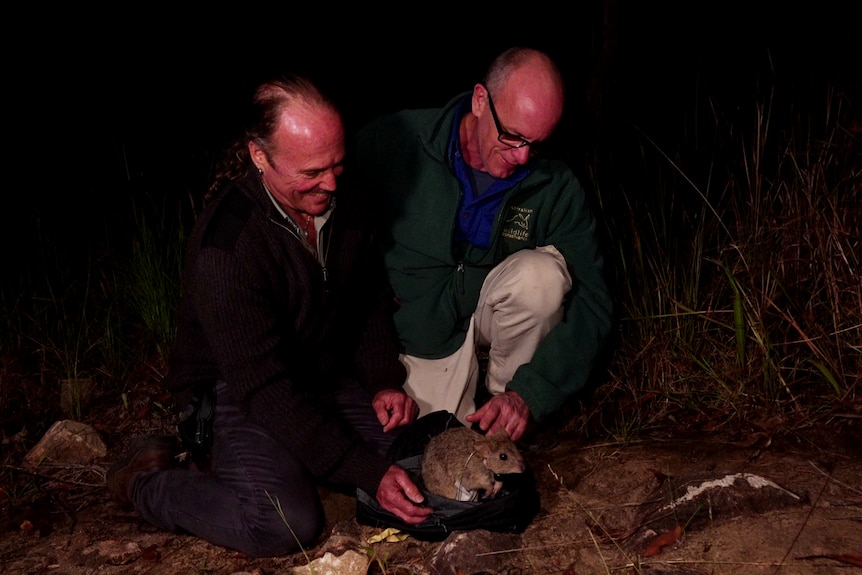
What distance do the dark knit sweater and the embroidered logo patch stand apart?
751mm

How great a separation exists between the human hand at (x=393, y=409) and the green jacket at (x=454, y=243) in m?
0.46

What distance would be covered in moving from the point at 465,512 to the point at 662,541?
0.77 metres

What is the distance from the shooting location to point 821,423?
145 inches

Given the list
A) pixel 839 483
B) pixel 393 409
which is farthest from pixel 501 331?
pixel 839 483

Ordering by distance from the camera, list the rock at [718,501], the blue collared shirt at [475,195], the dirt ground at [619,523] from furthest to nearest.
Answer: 1. the blue collared shirt at [475,195]
2. the rock at [718,501]
3. the dirt ground at [619,523]

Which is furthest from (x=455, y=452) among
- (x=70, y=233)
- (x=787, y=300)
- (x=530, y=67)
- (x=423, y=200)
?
(x=70, y=233)

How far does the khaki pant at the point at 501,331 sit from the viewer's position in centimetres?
387

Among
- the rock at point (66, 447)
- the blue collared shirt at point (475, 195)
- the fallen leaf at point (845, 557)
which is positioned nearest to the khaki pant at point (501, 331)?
the blue collared shirt at point (475, 195)

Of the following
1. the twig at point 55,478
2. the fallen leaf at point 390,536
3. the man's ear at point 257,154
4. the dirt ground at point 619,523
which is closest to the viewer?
the dirt ground at point 619,523

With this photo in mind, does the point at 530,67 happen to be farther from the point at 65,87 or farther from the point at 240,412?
the point at 65,87

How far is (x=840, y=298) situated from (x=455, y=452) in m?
2.16

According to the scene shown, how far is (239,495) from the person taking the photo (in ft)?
11.4

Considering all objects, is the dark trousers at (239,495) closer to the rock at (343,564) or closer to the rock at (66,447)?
the rock at (343,564)

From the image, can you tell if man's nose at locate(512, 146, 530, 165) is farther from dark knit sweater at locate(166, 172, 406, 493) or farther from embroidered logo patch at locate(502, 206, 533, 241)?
dark knit sweater at locate(166, 172, 406, 493)
